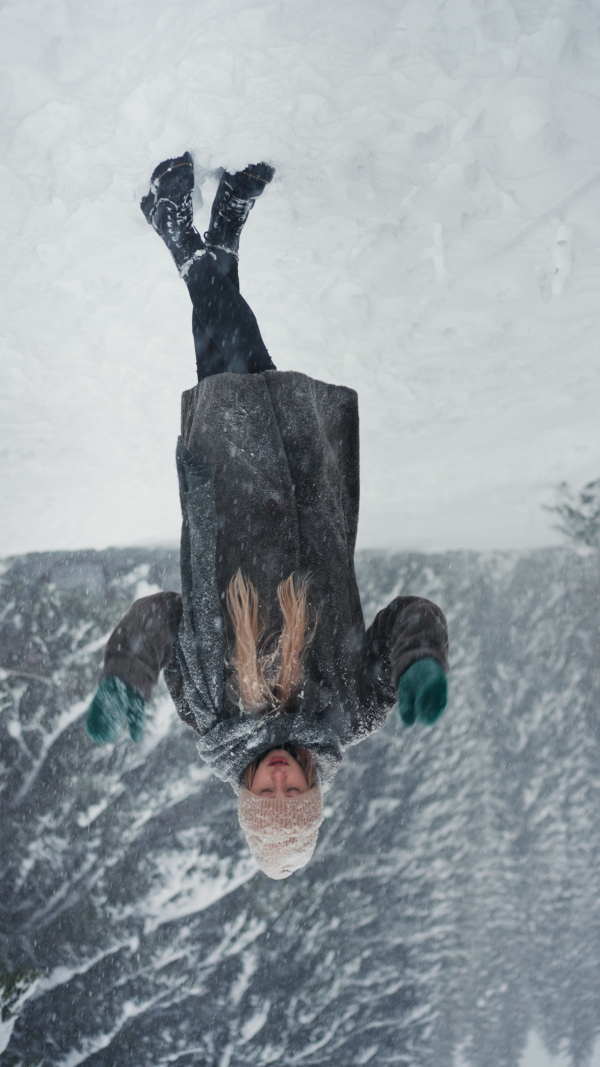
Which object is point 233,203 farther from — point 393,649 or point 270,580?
point 393,649

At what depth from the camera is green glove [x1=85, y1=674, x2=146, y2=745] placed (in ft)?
4.26

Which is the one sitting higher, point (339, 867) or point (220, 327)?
point (220, 327)

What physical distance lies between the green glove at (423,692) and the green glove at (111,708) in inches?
20.4

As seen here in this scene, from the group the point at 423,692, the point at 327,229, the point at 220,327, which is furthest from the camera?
the point at 327,229

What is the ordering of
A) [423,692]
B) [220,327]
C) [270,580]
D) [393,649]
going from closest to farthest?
[423,692], [393,649], [270,580], [220,327]

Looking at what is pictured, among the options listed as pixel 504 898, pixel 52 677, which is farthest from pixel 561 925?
pixel 52 677

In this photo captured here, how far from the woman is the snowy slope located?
2.13m

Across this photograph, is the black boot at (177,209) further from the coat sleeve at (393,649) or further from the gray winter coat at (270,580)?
the coat sleeve at (393,649)

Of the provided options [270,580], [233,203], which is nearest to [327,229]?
[233,203]

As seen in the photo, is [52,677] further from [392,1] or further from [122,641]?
[392,1]

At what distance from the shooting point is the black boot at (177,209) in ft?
6.01

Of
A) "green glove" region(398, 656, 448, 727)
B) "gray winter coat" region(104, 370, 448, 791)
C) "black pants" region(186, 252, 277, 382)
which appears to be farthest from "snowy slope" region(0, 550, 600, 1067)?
"green glove" region(398, 656, 448, 727)

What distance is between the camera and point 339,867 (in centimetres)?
447

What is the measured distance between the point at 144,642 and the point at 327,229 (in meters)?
1.48
